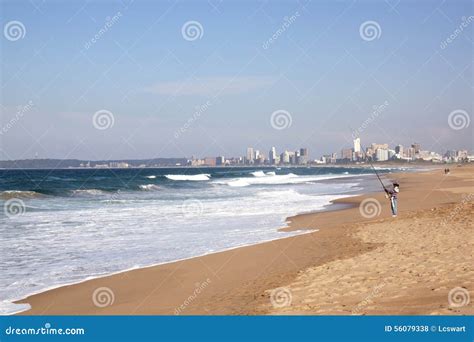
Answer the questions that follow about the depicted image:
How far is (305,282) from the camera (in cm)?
833

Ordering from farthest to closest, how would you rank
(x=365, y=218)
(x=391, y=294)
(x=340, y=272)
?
(x=365, y=218) < (x=340, y=272) < (x=391, y=294)

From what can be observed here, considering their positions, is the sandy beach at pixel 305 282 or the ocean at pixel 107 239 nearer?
the sandy beach at pixel 305 282

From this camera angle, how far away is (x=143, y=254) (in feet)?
40.1

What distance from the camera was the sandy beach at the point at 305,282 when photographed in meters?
6.77

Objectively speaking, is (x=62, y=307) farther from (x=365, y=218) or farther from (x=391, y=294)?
(x=365, y=218)

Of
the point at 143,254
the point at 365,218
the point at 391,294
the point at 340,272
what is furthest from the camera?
the point at 365,218

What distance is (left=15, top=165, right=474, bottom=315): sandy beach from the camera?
6.77 m

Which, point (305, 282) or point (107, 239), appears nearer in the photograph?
point (305, 282)

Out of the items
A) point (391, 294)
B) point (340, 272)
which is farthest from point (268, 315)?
point (340, 272)

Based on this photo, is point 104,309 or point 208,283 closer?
point 104,309

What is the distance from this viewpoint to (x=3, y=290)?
29.1ft

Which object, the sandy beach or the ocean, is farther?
the ocean

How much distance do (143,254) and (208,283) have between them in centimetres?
353

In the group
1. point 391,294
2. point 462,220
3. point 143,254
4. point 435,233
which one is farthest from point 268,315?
point 462,220
